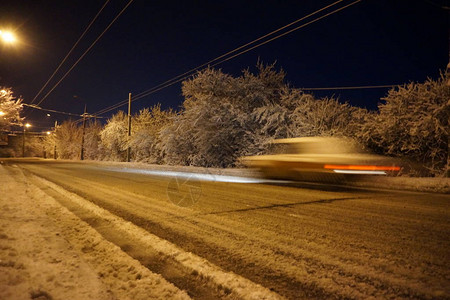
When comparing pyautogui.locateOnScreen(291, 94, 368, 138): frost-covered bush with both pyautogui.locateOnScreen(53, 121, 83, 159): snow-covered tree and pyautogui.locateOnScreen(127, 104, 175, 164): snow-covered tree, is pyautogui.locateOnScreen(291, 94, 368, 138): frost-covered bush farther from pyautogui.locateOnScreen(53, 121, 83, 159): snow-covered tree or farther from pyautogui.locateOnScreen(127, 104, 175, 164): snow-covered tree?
pyautogui.locateOnScreen(53, 121, 83, 159): snow-covered tree

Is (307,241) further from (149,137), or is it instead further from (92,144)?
(92,144)

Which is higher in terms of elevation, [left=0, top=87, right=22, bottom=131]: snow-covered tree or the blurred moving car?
[left=0, top=87, right=22, bottom=131]: snow-covered tree

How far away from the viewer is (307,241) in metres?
4.28

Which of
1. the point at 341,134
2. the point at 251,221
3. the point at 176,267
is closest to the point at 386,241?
the point at 251,221

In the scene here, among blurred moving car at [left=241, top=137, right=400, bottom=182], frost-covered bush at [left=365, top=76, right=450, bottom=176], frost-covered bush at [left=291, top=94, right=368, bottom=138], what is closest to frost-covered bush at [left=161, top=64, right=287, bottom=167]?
frost-covered bush at [left=291, top=94, right=368, bottom=138]

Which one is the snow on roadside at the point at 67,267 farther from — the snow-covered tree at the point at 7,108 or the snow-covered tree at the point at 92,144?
the snow-covered tree at the point at 92,144

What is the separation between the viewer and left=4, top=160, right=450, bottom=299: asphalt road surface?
2.94m

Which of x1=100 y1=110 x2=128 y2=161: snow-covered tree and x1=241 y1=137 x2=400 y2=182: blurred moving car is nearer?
x1=241 y1=137 x2=400 y2=182: blurred moving car

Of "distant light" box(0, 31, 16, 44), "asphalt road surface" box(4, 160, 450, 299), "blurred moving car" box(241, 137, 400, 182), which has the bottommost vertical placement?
"asphalt road surface" box(4, 160, 450, 299)

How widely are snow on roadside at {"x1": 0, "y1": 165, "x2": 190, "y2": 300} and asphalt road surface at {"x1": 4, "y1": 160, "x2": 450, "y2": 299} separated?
0.26 meters

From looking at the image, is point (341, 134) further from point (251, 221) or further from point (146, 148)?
point (146, 148)

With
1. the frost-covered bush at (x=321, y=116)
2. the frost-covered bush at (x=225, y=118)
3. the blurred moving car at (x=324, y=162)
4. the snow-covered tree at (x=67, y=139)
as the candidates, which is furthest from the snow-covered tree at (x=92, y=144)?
the blurred moving car at (x=324, y=162)

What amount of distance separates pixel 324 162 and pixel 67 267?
347 inches

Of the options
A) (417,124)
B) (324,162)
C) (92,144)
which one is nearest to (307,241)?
(324,162)
